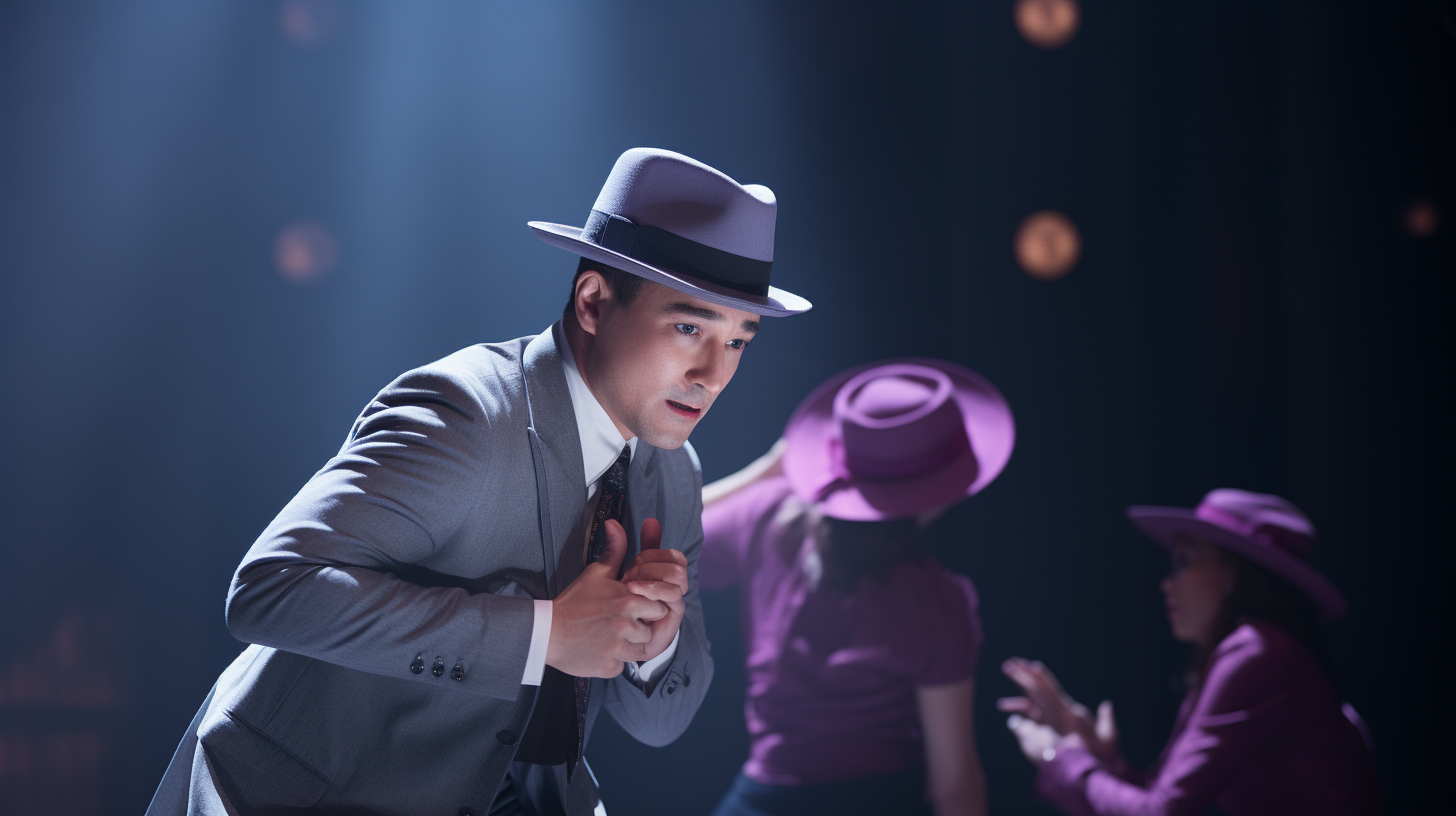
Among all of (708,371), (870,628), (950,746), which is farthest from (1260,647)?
(708,371)

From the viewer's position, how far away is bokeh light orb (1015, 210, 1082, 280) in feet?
12.2

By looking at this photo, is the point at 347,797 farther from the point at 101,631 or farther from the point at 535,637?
the point at 101,631

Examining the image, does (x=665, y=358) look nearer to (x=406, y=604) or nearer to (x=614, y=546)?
(x=614, y=546)

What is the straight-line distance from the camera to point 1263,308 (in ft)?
11.6

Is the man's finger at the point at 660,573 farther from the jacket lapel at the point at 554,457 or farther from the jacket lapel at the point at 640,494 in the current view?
the jacket lapel at the point at 640,494

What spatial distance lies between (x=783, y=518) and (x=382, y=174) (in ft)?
6.41

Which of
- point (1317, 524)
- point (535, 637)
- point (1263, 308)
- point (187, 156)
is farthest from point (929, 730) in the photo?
point (187, 156)

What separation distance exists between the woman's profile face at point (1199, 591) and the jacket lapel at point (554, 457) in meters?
2.03

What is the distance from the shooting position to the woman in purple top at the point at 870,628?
244 centimetres

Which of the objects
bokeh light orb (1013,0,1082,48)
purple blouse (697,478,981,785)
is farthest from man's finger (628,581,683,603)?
bokeh light orb (1013,0,1082,48)

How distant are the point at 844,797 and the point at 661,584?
61.0 inches

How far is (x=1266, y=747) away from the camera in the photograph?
2301 mm

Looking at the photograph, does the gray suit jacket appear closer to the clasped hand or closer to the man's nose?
the clasped hand

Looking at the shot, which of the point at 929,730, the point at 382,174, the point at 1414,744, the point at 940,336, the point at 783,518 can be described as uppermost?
the point at 382,174
